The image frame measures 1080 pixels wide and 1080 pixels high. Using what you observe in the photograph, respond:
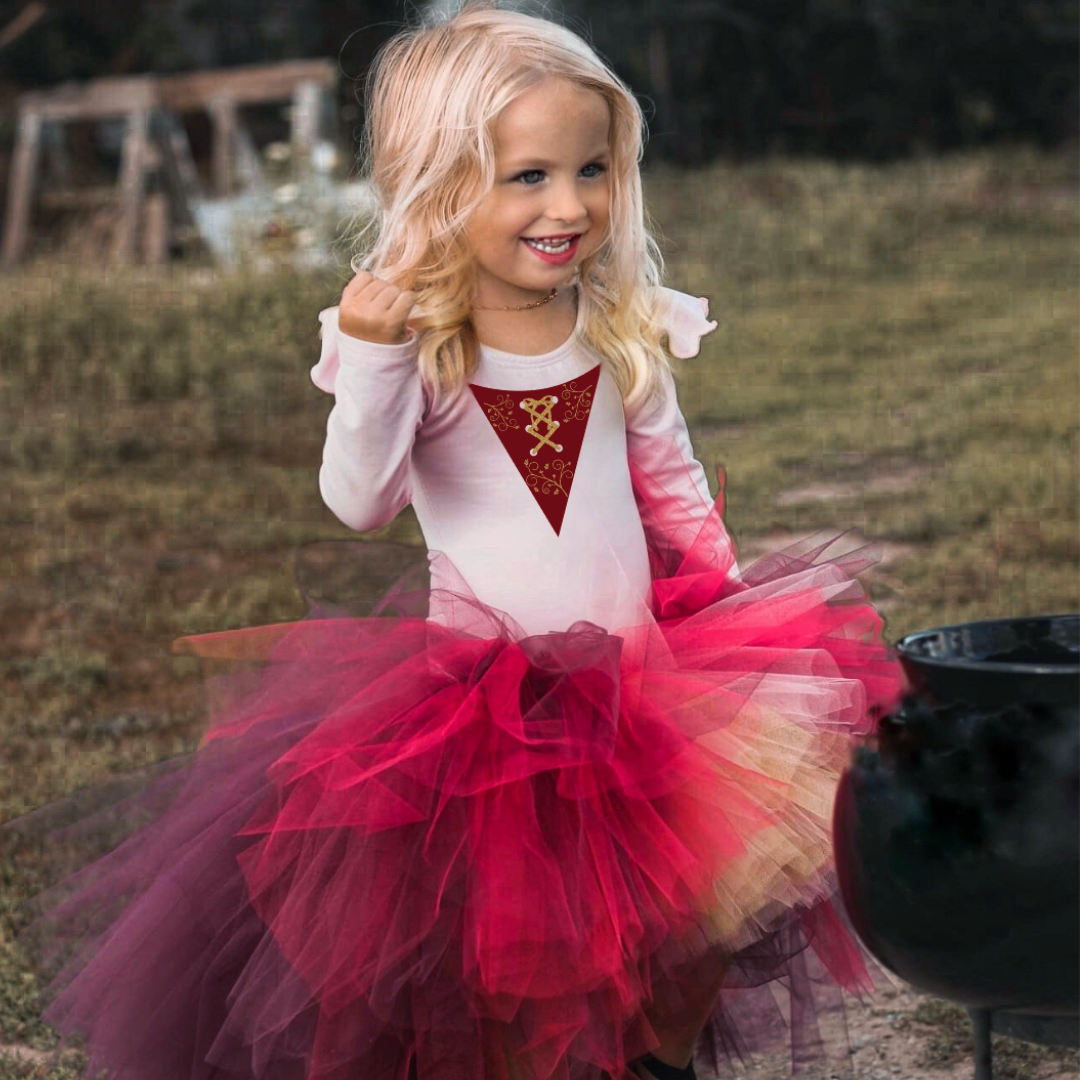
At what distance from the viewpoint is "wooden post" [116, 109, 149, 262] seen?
9.63m

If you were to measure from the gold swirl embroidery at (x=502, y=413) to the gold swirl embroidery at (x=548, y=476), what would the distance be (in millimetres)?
45

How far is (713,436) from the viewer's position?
6.41m

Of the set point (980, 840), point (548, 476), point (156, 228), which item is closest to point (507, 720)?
point (548, 476)

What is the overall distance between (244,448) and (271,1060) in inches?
191

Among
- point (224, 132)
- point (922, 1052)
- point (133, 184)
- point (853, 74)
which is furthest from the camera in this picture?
point (853, 74)

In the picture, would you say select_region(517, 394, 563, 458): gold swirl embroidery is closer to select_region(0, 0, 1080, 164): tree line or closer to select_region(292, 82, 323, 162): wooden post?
select_region(292, 82, 323, 162): wooden post

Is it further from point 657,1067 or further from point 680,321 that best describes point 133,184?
point 657,1067

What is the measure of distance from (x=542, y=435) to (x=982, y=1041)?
83 cm

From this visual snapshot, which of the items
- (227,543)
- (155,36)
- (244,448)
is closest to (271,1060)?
(227,543)

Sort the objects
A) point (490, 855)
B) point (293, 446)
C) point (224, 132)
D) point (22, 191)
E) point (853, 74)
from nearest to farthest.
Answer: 1. point (490, 855)
2. point (293, 446)
3. point (224, 132)
4. point (22, 191)
5. point (853, 74)

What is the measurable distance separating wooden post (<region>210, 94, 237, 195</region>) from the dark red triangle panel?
→ 8.55m

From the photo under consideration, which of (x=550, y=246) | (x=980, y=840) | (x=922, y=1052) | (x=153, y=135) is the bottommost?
(x=153, y=135)

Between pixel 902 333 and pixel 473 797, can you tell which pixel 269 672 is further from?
pixel 902 333

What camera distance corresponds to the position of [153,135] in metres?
9.94
